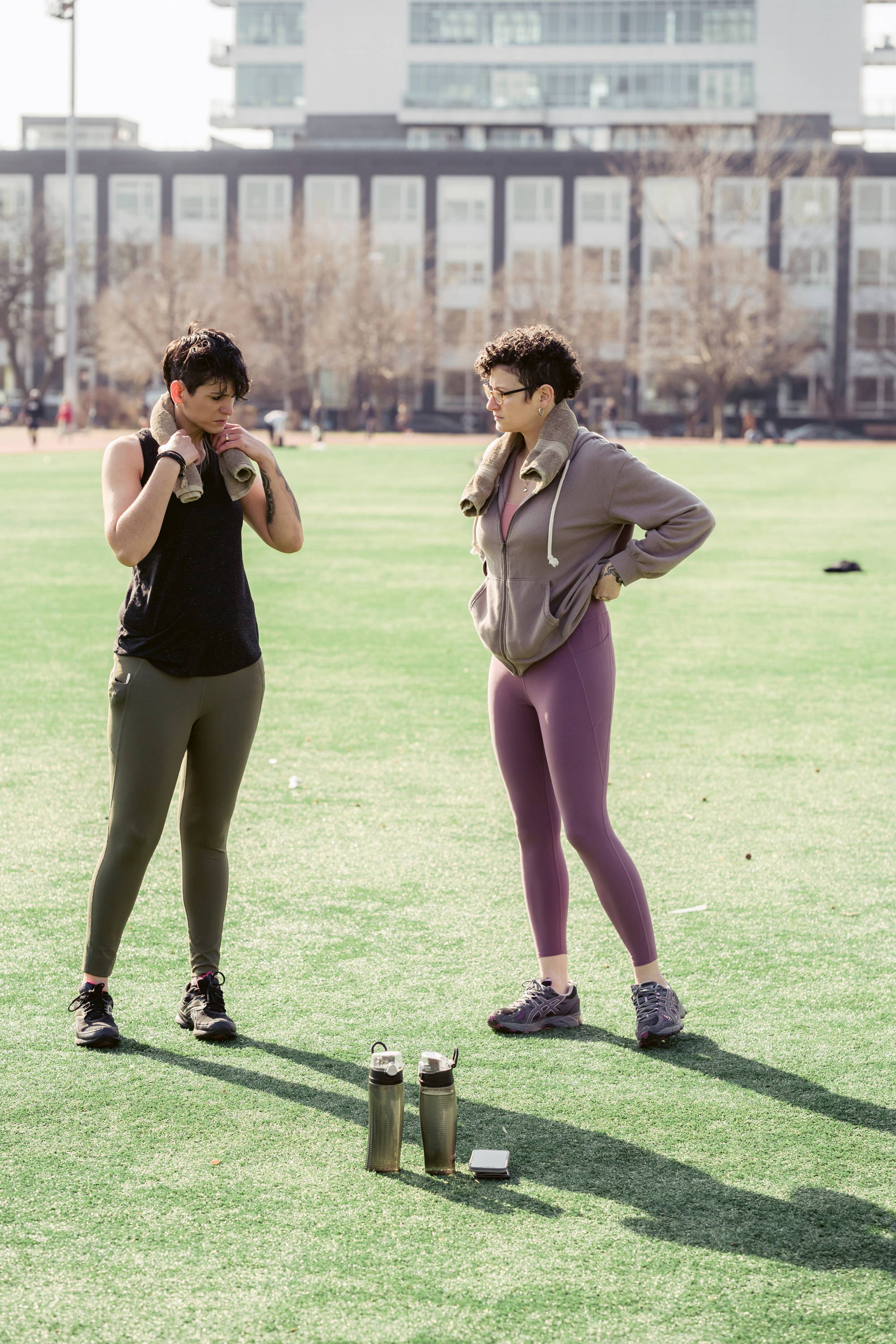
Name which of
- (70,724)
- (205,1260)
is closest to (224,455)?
(205,1260)

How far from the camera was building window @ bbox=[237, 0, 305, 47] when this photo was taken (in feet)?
367

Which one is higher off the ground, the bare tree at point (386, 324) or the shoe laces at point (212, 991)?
the bare tree at point (386, 324)

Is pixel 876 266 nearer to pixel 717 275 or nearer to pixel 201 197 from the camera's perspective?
pixel 717 275

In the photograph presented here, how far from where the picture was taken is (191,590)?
4.77m

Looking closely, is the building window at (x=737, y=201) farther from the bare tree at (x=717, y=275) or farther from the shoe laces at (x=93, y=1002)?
the shoe laces at (x=93, y=1002)

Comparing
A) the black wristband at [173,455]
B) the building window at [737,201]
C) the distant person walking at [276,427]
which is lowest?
the black wristband at [173,455]

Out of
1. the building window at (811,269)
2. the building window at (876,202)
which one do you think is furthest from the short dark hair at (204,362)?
the building window at (876,202)

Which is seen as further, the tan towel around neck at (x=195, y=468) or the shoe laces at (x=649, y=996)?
the shoe laces at (x=649, y=996)

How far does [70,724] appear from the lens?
34.1 feet

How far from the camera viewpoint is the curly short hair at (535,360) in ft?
15.8

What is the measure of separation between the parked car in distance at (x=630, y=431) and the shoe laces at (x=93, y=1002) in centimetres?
7361

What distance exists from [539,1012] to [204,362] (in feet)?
7.26

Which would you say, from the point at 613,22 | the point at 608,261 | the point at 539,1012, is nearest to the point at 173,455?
the point at 539,1012

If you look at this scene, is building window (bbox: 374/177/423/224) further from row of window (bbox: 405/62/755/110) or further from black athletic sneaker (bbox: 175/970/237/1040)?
black athletic sneaker (bbox: 175/970/237/1040)
